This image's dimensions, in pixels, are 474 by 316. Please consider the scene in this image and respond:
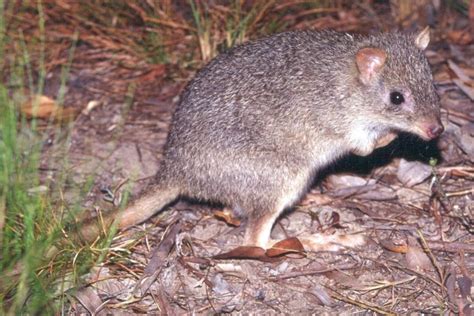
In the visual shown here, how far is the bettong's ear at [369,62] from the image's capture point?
5074mm

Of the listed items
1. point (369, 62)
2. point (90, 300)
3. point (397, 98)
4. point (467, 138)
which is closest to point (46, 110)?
point (90, 300)

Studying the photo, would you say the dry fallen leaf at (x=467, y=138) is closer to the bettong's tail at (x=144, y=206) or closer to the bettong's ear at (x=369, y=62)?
the bettong's ear at (x=369, y=62)

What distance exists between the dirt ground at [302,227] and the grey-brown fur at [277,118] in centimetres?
32

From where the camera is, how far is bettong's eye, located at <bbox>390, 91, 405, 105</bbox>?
5184 mm

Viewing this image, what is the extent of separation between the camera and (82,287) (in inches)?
188

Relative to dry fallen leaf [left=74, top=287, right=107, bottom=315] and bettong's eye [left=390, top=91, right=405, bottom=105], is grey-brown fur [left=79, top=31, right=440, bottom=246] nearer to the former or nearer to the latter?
bettong's eye [left=390, top=91, right=405, bottom=105]

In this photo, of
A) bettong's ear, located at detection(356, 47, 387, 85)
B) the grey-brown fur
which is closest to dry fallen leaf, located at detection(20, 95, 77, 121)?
the grey-brown fur

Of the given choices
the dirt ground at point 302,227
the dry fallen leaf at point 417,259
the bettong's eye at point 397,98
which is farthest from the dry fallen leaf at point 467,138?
the dry fallen leaf at point 417,259

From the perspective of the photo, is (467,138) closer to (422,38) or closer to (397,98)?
(422,38)

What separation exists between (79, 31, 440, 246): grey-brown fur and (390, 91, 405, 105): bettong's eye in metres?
0.03

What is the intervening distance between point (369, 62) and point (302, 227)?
4.00ft

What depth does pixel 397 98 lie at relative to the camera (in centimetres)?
519

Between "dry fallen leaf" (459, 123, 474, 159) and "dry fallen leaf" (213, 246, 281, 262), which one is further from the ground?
"dry fallen leaf" (459, 123, 474, 159)

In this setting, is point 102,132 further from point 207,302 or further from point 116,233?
point 207,302
